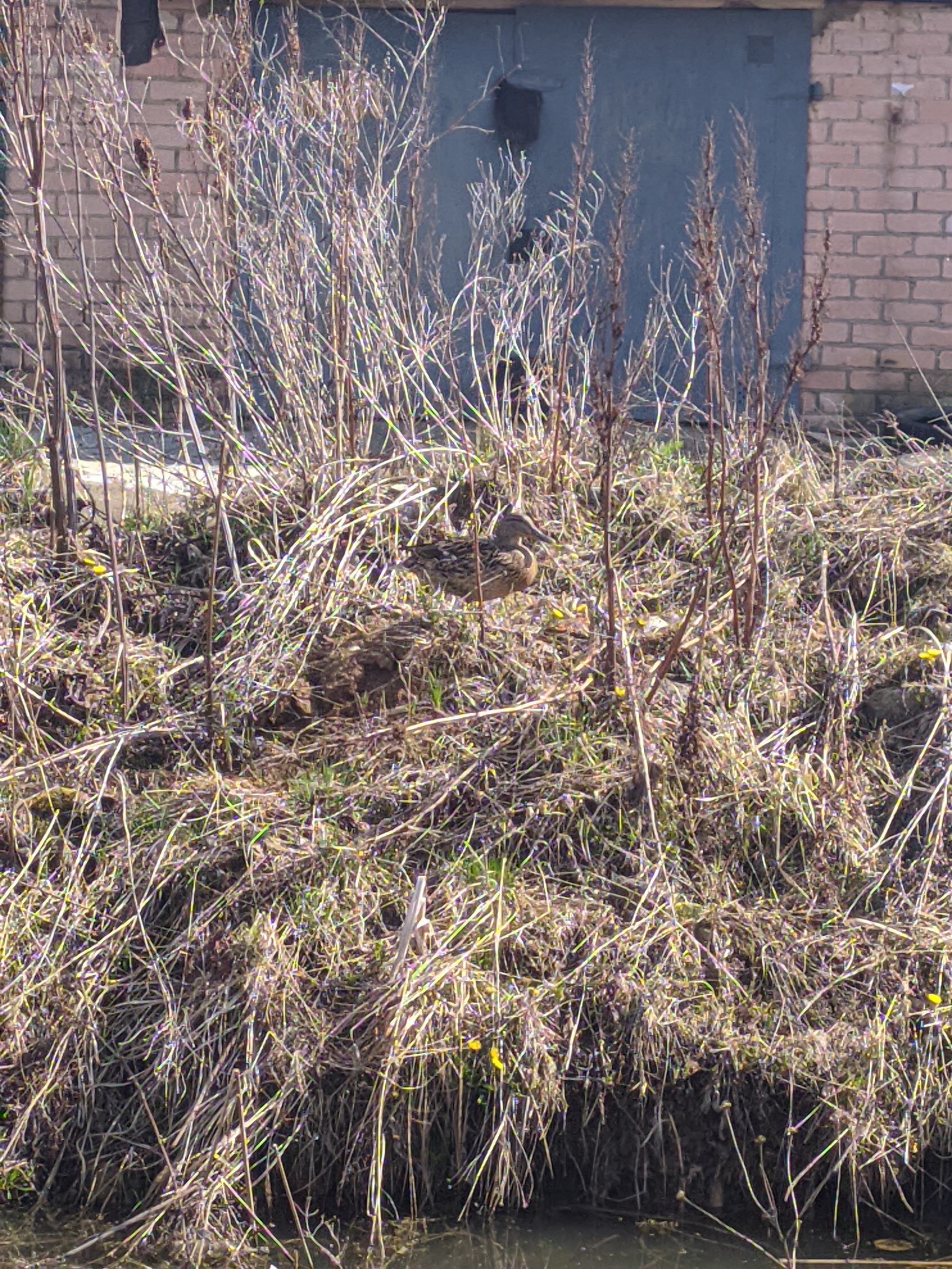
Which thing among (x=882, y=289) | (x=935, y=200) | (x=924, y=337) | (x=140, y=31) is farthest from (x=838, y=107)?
(x=140, y=31)

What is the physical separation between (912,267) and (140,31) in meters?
3.95

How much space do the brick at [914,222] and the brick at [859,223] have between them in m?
0.04

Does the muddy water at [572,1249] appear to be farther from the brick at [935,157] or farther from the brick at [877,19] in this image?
the brick at [877,19]

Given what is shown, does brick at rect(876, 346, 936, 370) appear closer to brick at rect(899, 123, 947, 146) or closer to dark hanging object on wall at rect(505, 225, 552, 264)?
brick at rect(899, 123, 947, 146)

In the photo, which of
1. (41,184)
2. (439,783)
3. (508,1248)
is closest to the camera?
(508,1248)

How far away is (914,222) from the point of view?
23.4 feet

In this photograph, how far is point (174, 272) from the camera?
615 cm

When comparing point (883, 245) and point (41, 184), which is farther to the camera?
point (883, 245)

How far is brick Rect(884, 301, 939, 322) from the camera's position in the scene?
7.15 m

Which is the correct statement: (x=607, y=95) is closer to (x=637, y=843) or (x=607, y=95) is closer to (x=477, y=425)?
(x=477, y=425)

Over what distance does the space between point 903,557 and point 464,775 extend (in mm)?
1937

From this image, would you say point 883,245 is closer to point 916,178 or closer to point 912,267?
point 912,267

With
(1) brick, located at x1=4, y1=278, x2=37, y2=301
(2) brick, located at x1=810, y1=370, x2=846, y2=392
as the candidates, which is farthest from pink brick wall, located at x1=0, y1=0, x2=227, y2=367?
(2) brick, located at x1=810, y1=370, x2=846, y2=392

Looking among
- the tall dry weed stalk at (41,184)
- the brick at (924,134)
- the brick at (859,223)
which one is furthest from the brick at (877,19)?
the tall dry weed stalk at (41,184)
